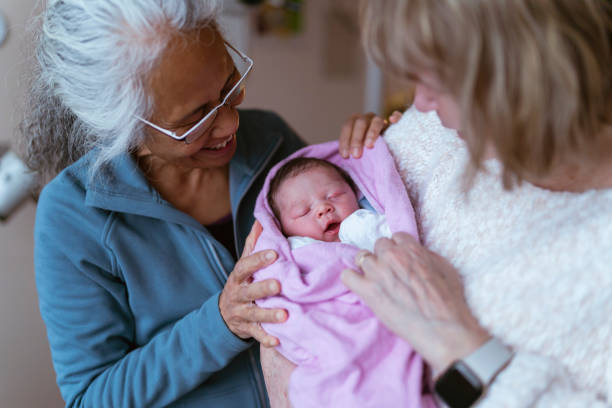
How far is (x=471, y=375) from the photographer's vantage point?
86cm

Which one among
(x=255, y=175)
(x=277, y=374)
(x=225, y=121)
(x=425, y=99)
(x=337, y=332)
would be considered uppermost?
(x=425, y=99)

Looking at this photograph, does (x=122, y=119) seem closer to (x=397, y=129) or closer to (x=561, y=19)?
(x=397, y=129)

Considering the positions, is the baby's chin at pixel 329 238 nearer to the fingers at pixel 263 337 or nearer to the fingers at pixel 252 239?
the fingers at pixel 252 239

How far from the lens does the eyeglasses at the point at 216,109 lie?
1229mm

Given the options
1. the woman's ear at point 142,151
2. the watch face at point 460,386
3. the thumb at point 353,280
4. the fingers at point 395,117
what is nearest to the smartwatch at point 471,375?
the watch face at point 460,386

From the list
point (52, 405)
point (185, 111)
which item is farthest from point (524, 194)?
point (52, 405)

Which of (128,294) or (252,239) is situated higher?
(252,239)

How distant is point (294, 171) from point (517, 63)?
70cm

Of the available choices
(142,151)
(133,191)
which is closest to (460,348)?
(133,191)

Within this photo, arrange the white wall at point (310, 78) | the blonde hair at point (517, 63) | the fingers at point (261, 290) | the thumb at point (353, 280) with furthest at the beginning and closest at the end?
→ the white wall at point (310, 78)
the fingers at point (261, 290)
the thumb at point (353, 280)
the blonde hair at point (517, 63)

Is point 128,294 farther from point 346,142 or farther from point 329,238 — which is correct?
point 346,142

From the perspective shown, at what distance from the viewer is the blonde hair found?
30.5 inches

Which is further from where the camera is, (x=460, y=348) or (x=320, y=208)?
(x=320, y=208)

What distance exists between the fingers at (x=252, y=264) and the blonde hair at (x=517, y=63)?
51cm
